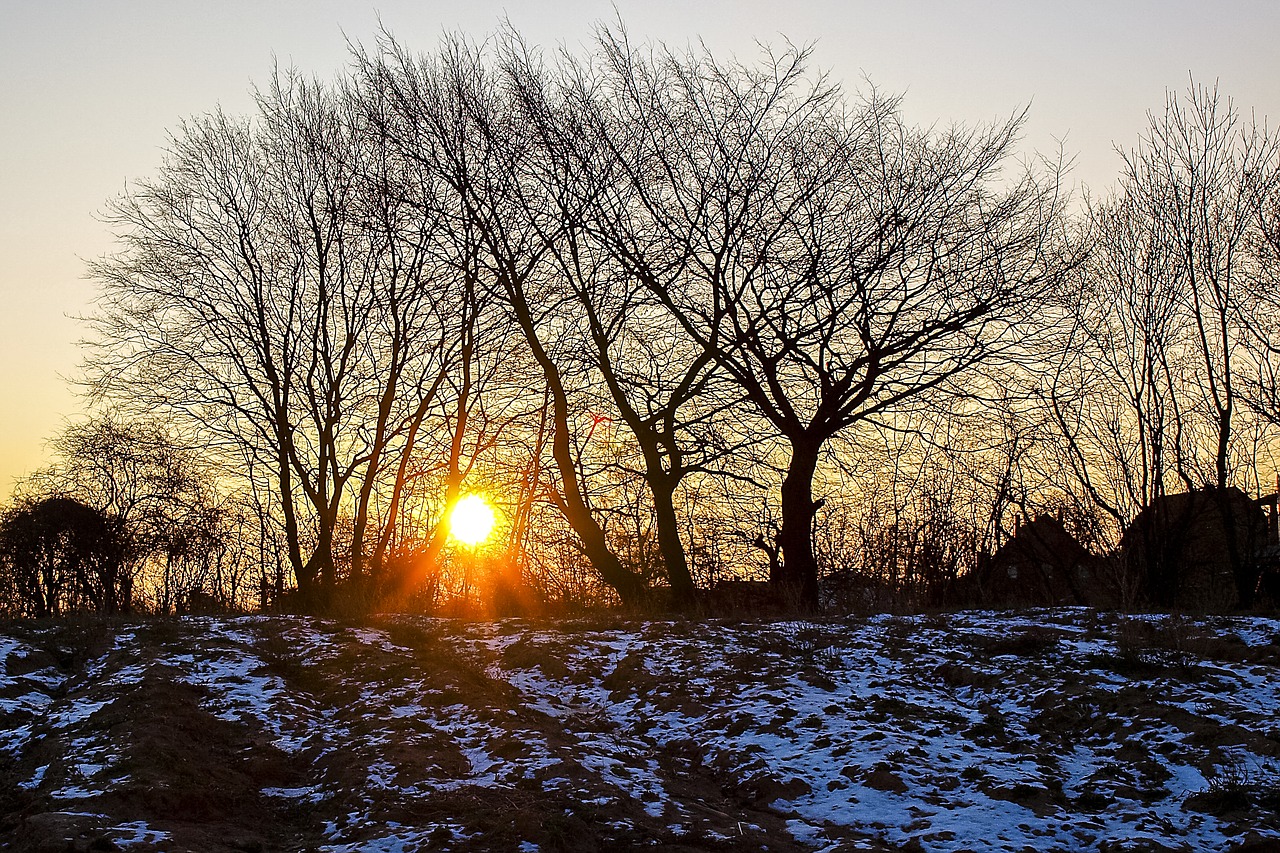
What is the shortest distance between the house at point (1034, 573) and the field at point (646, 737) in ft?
24.7

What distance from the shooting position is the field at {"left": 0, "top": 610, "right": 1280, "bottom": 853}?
5.19 meters

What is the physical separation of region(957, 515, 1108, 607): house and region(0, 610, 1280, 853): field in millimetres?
7527

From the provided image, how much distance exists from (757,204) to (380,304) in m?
8.54

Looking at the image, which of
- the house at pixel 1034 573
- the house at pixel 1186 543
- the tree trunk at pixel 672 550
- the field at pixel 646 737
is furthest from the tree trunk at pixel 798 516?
the field at pixel 646 737

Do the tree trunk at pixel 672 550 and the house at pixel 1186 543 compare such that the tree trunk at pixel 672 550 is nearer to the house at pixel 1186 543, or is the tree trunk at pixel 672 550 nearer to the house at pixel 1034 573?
the house at pixel 1034 573

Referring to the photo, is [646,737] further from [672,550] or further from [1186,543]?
[1186,543]

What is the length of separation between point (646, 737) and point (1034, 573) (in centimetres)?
1598

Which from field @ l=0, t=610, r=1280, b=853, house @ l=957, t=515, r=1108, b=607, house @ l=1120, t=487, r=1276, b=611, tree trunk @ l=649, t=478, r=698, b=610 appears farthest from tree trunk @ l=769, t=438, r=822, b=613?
field @ l=0, t=610, r=1280, b=853

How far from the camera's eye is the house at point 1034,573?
17.2 meters

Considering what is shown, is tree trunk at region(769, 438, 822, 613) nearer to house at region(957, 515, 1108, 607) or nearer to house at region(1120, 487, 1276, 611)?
house at region(957, 515, 1108, 607)

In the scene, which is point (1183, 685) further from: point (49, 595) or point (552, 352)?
point (49, 595)

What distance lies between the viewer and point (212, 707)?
7.18 meters

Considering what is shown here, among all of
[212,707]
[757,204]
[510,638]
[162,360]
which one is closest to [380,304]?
[162,360]

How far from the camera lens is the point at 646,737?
708 cm
